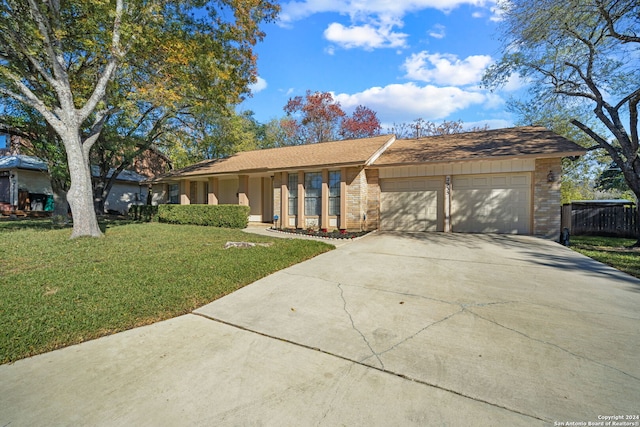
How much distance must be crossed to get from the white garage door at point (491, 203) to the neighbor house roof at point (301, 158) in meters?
3.86

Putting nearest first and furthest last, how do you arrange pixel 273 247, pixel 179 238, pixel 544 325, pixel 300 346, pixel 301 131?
pixel 300 346
pixel 544 325
pixel 273 247
pixel 179 238
pixel 301 131

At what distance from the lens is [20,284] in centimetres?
455

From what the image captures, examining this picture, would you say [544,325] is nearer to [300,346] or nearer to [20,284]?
[300,346]

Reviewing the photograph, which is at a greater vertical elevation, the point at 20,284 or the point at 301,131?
the point at 301,131

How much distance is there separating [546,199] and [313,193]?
863 cm

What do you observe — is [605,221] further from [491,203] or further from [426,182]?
[426,182]

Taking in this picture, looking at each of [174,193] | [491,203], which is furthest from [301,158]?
[174,193]

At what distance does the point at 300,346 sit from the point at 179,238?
799cm

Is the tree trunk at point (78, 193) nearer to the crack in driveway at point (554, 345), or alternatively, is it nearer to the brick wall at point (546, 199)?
the crack in driveway at point (554, 345)

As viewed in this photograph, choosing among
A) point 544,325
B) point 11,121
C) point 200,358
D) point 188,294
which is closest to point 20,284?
point 188,294

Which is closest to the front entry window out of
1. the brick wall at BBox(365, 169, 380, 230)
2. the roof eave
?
the brick wall at BBox(365, 169, 380, 230)

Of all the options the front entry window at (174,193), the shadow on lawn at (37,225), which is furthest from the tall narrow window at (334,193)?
the front entry window at (174,193)

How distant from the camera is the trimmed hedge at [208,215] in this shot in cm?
1334

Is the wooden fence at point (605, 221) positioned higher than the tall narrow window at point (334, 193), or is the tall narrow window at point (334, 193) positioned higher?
the tall narrow window at point (334, 193)
